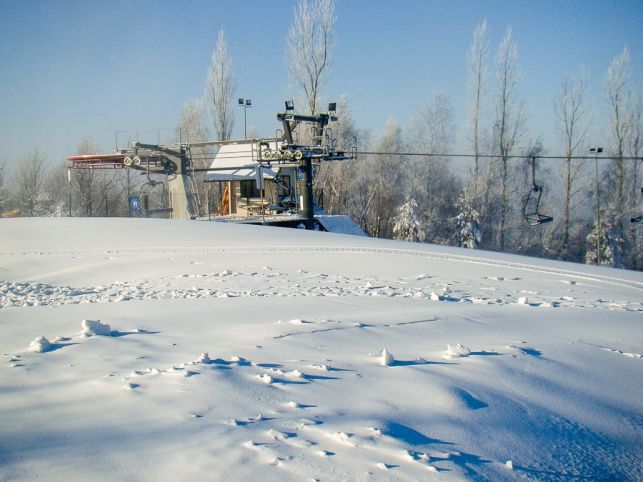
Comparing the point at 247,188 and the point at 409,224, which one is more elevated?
the point at 247,188

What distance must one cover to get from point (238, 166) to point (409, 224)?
15.5 meters

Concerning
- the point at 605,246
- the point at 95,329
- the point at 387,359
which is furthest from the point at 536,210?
the point at 605,246

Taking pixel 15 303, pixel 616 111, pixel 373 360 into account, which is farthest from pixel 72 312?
pixel 616 111

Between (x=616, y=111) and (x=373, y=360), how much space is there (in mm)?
37969

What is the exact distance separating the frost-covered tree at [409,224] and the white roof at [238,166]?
13.7 meters

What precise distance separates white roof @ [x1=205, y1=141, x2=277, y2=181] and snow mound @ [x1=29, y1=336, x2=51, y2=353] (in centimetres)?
2520

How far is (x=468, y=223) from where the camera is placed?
3962 centimetres

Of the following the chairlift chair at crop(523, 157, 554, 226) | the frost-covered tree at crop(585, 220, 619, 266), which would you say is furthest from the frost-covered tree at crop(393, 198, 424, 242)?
the chairlift chair at crop(523, 157, 554, 226)

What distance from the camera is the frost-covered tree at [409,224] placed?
39.9 meters

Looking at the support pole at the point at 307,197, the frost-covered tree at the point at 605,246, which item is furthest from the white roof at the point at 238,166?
the frost-covered tree at the point at 605,246

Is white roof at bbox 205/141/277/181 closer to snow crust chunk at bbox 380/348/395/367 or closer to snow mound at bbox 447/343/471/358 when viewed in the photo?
snow mound at bbox 447/343/471/358

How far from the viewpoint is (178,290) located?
723cm

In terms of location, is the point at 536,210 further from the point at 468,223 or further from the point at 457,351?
the point at 468,223

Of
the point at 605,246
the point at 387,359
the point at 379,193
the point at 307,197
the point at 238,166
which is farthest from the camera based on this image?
the point at 379,193
